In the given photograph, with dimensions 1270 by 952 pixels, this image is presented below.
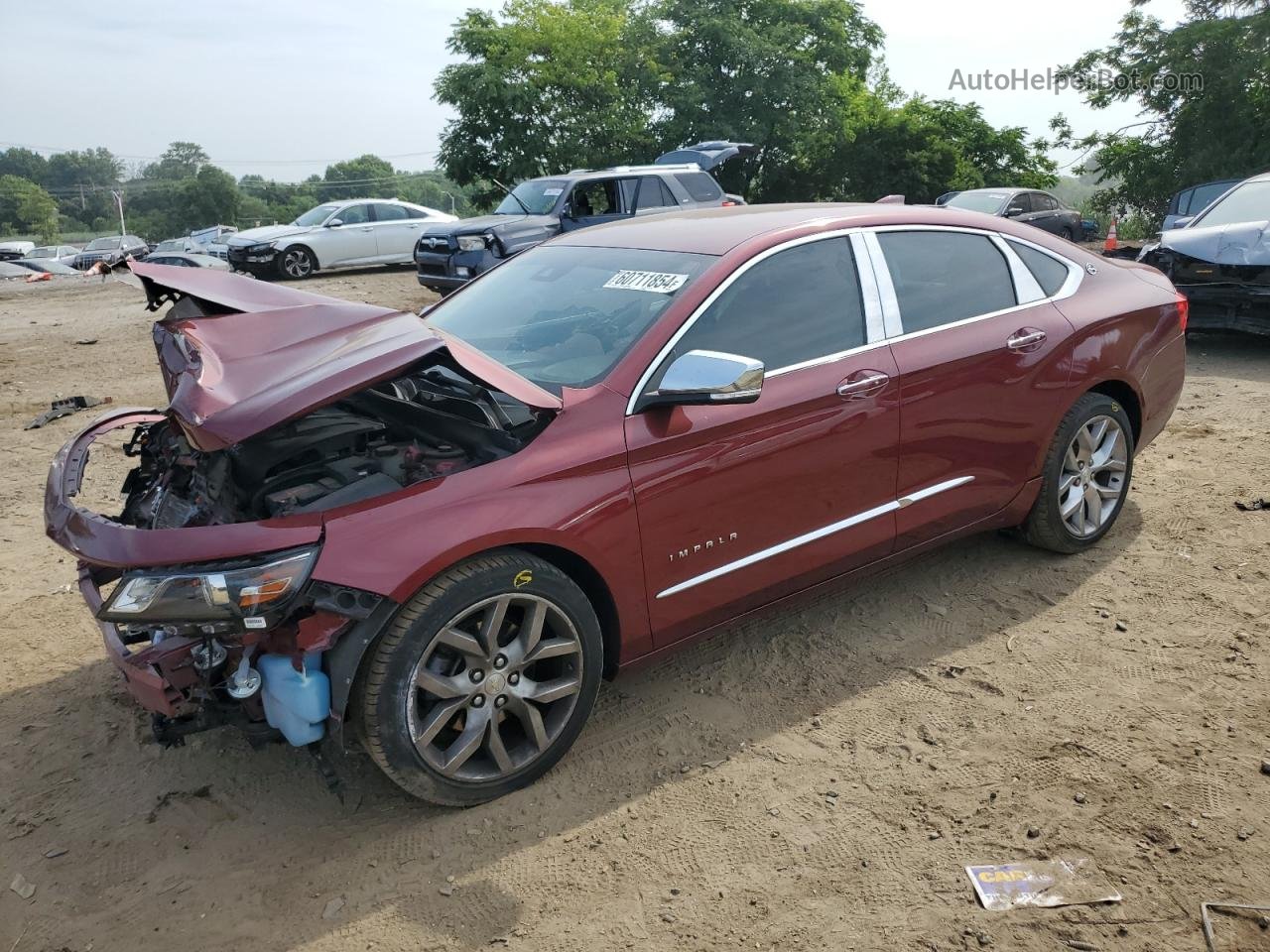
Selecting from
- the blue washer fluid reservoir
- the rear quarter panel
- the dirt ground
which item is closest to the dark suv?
the rear quarter panel

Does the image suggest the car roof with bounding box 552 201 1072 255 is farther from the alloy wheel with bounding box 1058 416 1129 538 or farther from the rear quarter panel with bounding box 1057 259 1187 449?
the alloy wheel with bounding box 1058 416 1129 538

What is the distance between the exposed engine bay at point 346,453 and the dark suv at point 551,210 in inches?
386

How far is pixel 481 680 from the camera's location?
2869 mm

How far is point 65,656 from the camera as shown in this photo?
3955 mm

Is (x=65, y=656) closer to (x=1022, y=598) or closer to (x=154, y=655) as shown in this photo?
(x=154, y=655)

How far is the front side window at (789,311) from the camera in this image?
3.35 meters

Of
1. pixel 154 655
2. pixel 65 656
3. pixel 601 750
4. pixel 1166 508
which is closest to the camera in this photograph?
pixel 154 655

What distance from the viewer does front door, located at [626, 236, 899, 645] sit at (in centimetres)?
315

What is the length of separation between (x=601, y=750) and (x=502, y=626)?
2.08ft

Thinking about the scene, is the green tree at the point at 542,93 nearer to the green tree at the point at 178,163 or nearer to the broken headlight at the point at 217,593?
the broken headlight at the point at 217,593

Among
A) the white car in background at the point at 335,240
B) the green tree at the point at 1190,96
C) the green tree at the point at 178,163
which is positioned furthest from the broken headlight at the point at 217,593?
the green tree at the point at 178,163

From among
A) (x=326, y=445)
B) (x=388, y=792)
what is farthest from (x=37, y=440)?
(x=388, y=792)

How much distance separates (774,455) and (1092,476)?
2.03 metres

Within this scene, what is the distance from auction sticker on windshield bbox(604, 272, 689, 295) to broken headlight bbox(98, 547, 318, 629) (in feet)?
5.11
